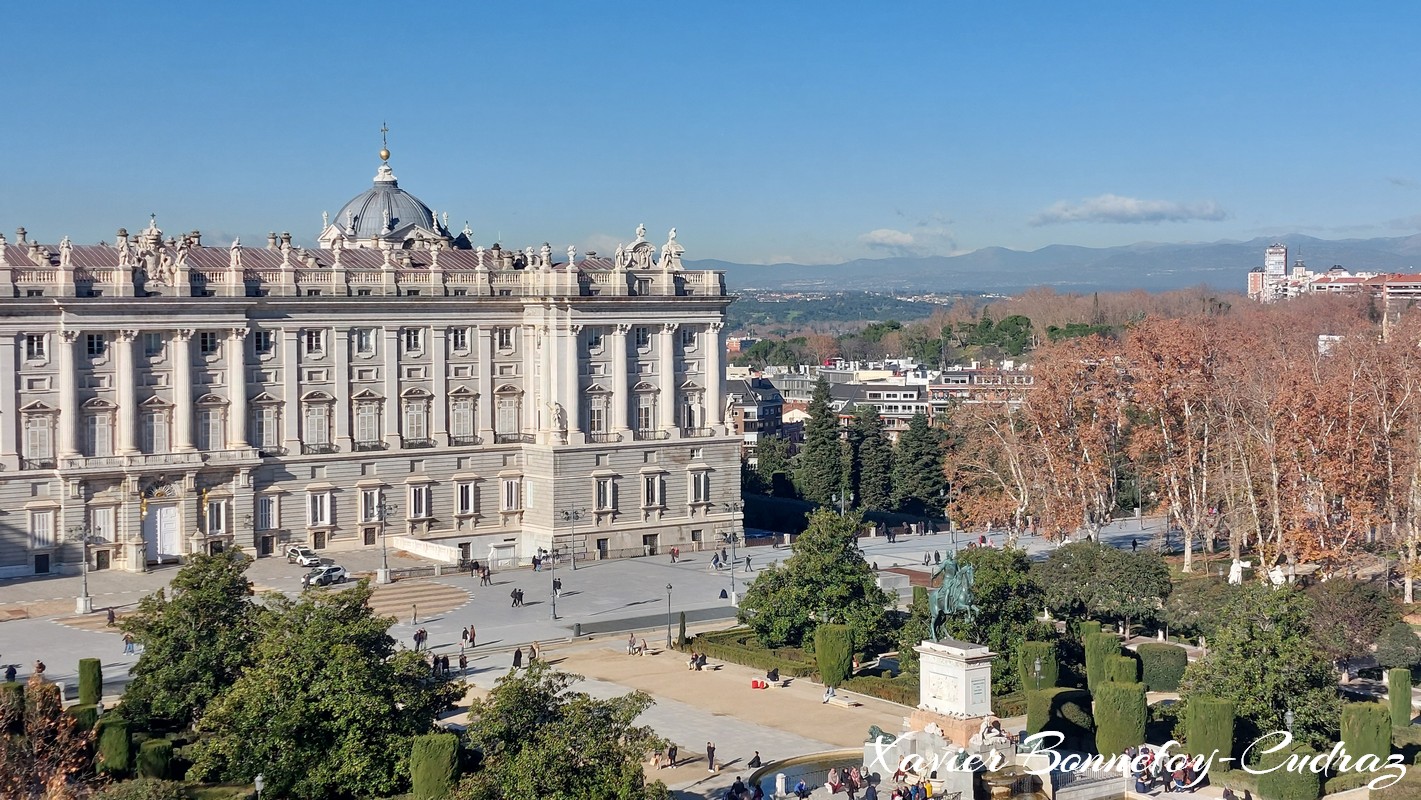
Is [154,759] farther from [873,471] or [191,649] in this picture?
[873,471]

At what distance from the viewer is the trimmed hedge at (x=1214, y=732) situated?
46.1 metres

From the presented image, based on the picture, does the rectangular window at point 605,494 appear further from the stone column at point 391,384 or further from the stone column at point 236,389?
the stone column at point 236,389

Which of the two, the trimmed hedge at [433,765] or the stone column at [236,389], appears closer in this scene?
the trimmed hedge at [433,765]

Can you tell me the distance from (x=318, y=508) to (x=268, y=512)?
1.94 meters

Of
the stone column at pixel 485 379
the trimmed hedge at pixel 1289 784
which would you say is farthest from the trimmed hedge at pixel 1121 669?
the stone column at pixel 485 379

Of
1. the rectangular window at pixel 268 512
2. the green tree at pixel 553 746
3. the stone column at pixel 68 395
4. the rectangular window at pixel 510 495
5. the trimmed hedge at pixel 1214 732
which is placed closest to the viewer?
the green tree at pixel 553 746

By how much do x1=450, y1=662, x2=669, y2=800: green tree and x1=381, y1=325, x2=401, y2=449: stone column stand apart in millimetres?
36985

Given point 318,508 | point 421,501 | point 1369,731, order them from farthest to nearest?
point 421,501, point 318,508, point 1369,731

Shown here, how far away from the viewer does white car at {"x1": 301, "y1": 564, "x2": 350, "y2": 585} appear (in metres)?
68.8

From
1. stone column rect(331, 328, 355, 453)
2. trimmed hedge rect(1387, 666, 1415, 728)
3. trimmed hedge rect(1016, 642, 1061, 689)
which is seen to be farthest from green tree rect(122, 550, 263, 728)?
trimmed hedge rect(1387, 666, 1415, 728)

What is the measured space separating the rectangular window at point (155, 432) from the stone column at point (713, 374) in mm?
22038

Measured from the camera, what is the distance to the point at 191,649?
46.4 meters

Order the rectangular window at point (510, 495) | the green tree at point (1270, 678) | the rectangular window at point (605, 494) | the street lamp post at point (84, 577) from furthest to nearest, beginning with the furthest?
1. the rectangular window at point (510, 495)
2. the rectangular window at point (605, 494)
3. the street lamp post at point (84, 577)
4. the green tree at point (1270, 678)

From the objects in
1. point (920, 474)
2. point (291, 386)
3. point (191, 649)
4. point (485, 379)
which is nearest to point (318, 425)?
point (291, 386)
